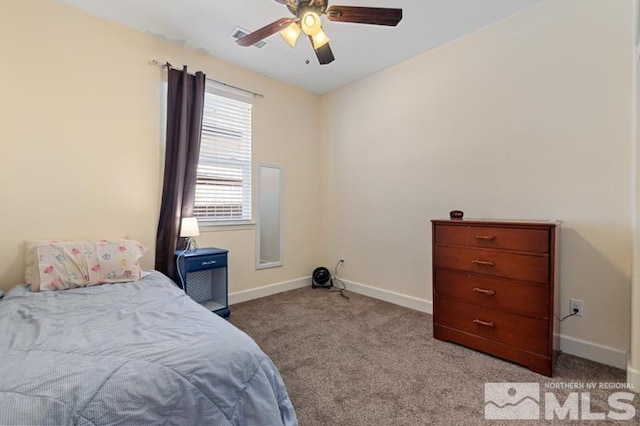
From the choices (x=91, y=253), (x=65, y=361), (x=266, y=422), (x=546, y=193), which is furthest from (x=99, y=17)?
(x=546, y=193)

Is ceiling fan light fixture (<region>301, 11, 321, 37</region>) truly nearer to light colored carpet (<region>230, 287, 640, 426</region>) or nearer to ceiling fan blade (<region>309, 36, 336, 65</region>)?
ceiling fan blade (<region>309, 36, 336, 65</region>)

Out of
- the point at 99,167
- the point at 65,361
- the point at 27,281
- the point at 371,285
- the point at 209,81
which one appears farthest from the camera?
the point at 371,285

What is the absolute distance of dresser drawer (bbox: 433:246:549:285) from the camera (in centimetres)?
189

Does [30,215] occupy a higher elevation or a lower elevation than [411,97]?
lower

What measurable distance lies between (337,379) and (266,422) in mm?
904

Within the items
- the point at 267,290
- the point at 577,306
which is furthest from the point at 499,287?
the point at 267,290

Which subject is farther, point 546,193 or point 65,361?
point 546,193

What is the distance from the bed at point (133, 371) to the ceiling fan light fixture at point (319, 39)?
1826 millimetres

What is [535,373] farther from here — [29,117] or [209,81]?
[29,117]

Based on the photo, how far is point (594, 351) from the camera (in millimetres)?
Answer: 2047

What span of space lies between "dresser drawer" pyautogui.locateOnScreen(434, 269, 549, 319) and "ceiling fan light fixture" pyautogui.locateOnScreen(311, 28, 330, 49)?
1.97 m

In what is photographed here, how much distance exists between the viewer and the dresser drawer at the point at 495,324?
6.18 ft

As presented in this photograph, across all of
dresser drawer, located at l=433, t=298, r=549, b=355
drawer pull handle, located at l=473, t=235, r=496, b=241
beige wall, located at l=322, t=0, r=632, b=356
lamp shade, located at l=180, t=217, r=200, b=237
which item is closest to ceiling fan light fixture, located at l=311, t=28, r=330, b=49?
beige wall, located at l=322, t=0, r=632, b=356

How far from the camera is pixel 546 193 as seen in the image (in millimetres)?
2285
